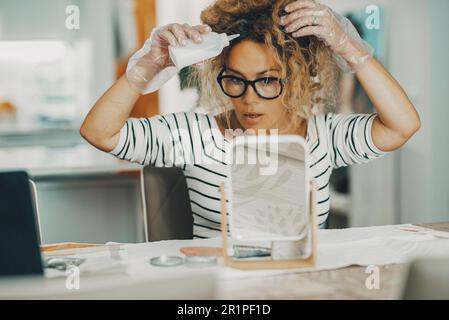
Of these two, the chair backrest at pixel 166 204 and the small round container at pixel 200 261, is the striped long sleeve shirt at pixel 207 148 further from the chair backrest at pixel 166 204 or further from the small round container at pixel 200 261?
the small round container at pixel 200 261

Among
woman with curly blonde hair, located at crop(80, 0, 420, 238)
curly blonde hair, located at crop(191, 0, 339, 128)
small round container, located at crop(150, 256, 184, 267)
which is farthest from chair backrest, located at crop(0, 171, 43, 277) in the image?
curly blonde hair, located at crop(191, 0, 339, 128)

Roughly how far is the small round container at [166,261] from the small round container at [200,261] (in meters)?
0.01

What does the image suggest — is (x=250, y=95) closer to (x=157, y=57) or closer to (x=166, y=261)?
(x=157, y=57)

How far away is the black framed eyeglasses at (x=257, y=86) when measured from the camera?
1.51 m

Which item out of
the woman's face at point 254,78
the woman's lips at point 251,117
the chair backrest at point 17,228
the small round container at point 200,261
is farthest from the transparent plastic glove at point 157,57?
the chair backrest at point 17,228

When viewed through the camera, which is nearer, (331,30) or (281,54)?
(331,30)

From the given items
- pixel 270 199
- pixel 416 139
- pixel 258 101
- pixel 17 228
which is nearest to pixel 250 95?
pixel 258 101

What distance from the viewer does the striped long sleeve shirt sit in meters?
1.44

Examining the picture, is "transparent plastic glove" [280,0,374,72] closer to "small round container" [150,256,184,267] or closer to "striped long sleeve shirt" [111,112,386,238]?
A: "striped long sleeve shirt" [111,112,386,238]

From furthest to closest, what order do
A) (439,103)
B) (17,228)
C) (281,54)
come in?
(439,103) → (281,54) → (17,228)

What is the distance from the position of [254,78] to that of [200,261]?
0.62 metres

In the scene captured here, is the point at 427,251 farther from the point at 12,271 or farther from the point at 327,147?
the point at 12,271

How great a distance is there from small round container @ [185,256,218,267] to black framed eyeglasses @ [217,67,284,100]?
0.58m

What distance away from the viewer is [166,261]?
1032 mm
